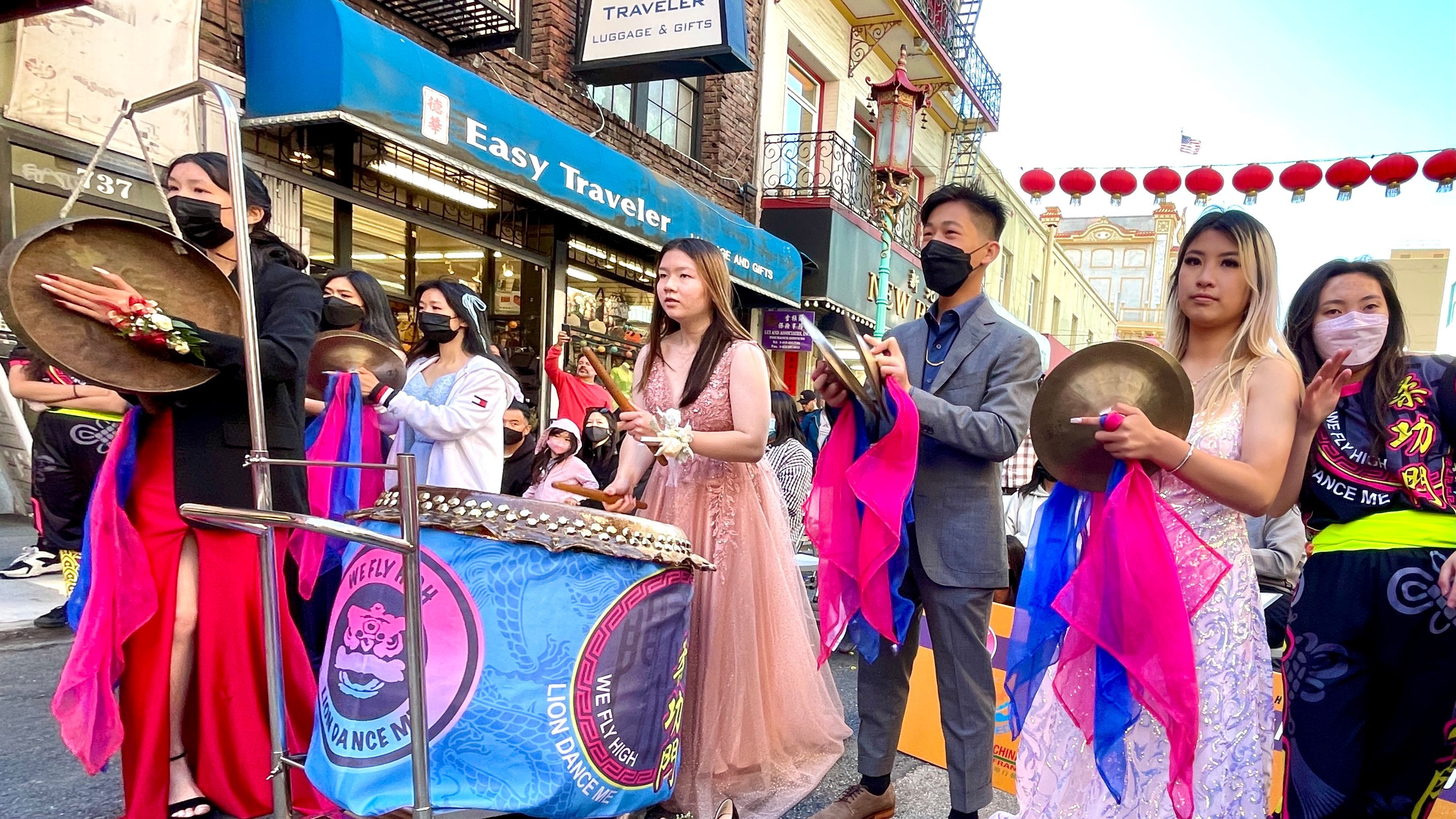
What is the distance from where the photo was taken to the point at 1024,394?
227cm

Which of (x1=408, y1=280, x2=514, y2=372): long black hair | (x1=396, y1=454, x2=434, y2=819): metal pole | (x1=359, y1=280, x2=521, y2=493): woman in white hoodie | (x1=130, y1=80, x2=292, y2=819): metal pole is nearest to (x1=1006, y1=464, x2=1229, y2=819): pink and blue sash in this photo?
(x1=396, y1=454, x2=434, y2=819): metal pole

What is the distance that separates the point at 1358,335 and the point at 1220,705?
3.08ft

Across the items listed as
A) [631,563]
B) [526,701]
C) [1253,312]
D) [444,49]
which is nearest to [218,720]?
[526,701]

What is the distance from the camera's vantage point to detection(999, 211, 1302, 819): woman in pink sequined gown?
1.78 m

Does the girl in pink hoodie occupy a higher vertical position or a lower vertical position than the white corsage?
lower

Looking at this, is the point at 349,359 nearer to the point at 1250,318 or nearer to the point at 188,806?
the point at 188,806

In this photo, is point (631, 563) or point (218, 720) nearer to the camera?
point (631, 563)

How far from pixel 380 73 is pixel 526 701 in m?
5.07

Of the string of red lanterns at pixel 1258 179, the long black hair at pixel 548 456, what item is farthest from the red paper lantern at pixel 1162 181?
the long black hair at pixel 548 456

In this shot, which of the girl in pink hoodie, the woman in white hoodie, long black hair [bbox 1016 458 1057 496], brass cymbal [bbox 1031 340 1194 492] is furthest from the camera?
long black hair [bbox 1016 458 1057 496]

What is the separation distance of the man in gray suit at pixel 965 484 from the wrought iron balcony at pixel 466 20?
18.3 ft

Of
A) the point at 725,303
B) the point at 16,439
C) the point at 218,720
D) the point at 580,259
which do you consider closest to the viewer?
the point at 218,720

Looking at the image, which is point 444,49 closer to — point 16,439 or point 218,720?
point 16,439

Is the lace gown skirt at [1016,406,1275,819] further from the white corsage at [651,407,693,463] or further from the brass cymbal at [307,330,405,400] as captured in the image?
the brass cymbal at [307,330,405,400]
